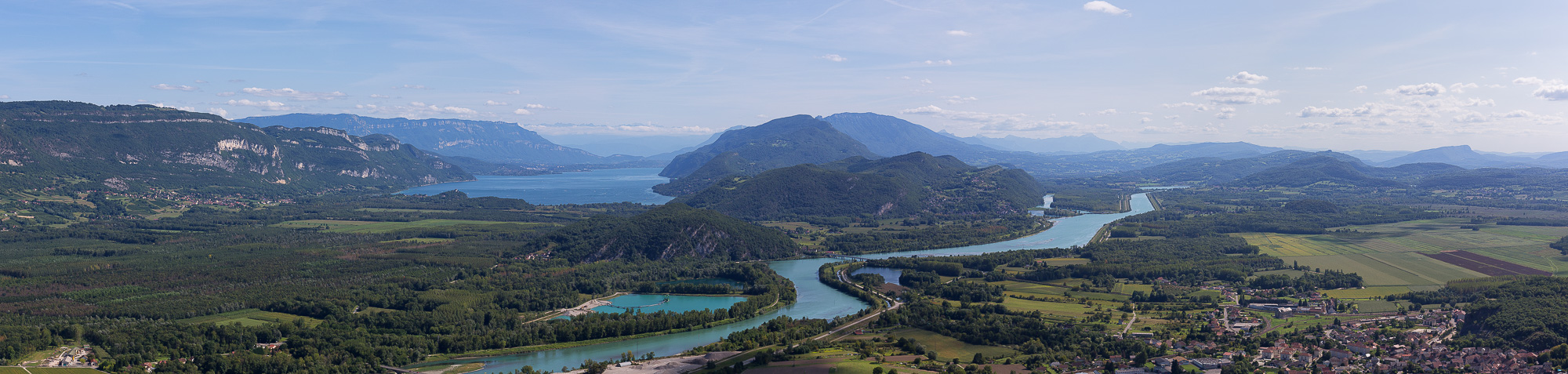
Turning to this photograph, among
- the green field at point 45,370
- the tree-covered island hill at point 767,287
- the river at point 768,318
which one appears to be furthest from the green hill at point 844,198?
the green field at point 45,370

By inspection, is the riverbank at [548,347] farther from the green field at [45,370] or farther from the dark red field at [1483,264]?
the dark red field at [1483,264]

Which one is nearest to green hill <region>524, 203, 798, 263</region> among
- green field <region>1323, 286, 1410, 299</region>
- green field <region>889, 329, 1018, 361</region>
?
green field <region>889, 329, 1018, 361</region>

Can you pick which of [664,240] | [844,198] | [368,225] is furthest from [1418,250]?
[368,225]

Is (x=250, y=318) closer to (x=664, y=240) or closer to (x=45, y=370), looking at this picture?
(x=45, y=370)

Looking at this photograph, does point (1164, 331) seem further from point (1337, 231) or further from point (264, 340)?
point (1337, 231)

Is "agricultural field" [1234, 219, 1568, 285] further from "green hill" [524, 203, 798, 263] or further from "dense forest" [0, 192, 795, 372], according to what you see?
"green hill" [524, 203, 798, 263]

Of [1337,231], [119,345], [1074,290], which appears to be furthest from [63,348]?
[1337,231]
